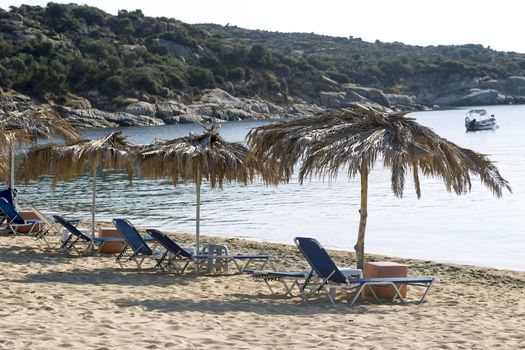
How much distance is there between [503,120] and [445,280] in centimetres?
7933

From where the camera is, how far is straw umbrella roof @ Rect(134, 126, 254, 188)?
9.71 metres

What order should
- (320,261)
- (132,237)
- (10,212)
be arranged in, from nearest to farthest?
(320,261), (132,237), (10,212)

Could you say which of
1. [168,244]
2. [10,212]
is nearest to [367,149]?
[168,244]

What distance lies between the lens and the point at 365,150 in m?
8.16

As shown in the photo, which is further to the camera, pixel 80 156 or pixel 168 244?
pixel 80 156

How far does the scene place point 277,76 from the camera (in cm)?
9638

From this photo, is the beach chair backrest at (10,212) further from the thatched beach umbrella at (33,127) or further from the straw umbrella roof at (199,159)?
the straw umbrella roof at (199,159)

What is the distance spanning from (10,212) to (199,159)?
4370 millimetres

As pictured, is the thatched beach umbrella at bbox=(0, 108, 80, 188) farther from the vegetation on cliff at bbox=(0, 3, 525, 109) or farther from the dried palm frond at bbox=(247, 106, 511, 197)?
the vegetation on cliff at bbox=(0, 3, 525, 109)

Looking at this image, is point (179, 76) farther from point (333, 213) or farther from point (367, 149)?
point (367, 149)

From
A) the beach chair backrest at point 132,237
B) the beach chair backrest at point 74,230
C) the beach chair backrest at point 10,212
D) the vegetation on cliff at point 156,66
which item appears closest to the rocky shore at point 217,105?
the vegetation on cliff at point 156,66

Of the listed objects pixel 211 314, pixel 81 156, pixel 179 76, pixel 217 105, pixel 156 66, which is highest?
pixel 156 66

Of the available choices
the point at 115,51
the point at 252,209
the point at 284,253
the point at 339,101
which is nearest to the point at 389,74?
the point at 339,101

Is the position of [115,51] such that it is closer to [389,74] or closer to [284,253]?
[389,74]
